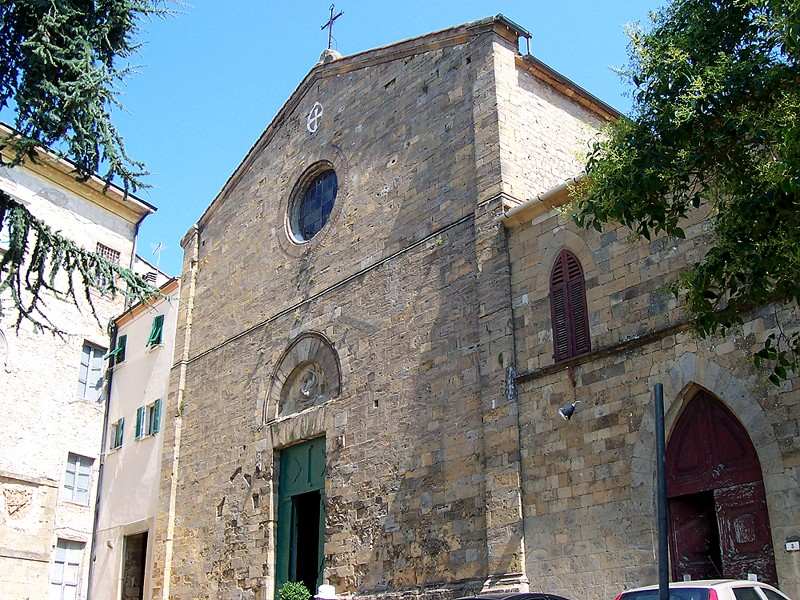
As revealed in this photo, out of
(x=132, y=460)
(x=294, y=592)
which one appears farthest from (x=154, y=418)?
(x=294, y=592)

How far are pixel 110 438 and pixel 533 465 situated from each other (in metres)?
13.2

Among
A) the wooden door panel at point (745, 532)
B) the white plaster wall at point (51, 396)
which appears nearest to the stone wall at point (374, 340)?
the wooden door panel at point (745, 532)

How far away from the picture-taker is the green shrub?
14.0 m

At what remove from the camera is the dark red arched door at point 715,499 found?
9.30 metres

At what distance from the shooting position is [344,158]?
17.2 m

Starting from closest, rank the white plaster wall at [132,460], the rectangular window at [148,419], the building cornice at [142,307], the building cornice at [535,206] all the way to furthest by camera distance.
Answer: the building cornice at [535,206], the white plaster wall at [132,460], the rectangular window at [148,419], the building cornice at [142,307]

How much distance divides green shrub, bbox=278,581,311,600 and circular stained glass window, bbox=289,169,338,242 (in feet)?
21.6

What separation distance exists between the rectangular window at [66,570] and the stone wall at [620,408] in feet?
42.2

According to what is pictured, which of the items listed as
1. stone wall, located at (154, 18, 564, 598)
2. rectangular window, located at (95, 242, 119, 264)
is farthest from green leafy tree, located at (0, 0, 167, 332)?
rectangular window, located at (95, 242, 119, 264)

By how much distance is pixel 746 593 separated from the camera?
711 centimetres

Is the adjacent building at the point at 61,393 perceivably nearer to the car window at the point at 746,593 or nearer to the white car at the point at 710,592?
the white car at the point at 710,592

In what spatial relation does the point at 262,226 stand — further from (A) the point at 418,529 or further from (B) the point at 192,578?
(A) the point at 418,529

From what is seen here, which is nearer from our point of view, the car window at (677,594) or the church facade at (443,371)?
the car window at (677,594)

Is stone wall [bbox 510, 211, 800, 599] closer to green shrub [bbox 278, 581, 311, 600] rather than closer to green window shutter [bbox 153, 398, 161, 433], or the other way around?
green shrub [bbox 278, 581, 311, 600]
